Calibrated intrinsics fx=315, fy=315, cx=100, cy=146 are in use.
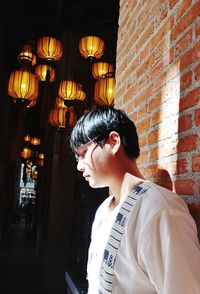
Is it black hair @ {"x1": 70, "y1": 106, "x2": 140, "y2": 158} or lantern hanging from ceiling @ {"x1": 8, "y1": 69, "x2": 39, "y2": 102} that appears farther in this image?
lantern hanging from ceiling @ {"x1": 8, "y1": 69, "x2": 39, "y2": 102}

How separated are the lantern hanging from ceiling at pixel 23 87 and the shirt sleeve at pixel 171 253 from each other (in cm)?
484

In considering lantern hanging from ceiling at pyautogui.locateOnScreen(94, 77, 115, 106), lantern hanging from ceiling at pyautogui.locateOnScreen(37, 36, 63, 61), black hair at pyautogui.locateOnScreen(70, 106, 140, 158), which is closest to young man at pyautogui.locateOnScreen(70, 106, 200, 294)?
black hair at pyautogui.locateOnScreen(70, 106, 140, 158)

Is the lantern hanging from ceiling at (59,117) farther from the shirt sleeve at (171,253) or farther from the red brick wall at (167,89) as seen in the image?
the shirt sleeve at (171,253)

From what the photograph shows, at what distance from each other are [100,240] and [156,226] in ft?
1.97

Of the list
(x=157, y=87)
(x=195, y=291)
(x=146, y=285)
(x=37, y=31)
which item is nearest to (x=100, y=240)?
(x=146, y=285)

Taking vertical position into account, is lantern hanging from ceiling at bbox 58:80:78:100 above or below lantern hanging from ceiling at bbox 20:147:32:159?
above

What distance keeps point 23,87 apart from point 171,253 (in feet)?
16.4

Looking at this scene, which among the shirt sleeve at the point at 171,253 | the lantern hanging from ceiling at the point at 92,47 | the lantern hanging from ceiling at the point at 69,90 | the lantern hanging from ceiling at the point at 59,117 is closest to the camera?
the shirt sleeve at the point at 171,253

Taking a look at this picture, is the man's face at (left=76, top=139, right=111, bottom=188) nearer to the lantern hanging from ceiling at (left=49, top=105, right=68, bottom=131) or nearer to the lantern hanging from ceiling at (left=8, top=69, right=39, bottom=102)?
the lantern hanging from ceiling at (left=8, top=69, right=39, bottom=102)

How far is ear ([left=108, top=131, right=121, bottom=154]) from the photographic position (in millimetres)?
1749

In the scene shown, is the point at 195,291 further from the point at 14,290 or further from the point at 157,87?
the point at 14,290

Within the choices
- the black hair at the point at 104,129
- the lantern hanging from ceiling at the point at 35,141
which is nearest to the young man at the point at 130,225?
the black hair at the point at 104,129

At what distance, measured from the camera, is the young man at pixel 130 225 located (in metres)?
1.24

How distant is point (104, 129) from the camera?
1.77 meters
